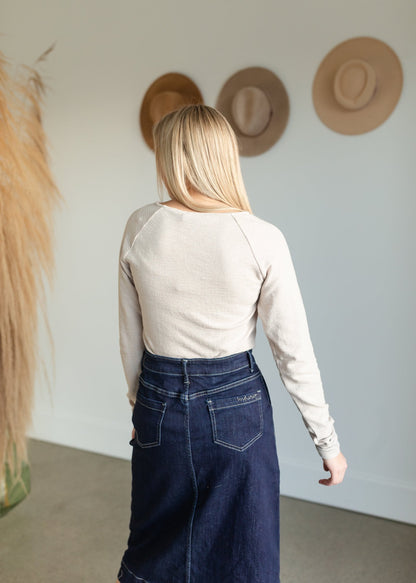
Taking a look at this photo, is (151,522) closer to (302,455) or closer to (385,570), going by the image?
(385,570)

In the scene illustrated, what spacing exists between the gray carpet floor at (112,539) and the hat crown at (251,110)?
1.62 meters

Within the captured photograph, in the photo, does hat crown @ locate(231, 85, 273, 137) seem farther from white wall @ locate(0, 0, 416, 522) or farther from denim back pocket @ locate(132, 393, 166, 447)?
denim back pocket @ locate(132, 393, 166, 447)

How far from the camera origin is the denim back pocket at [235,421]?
109 centimetres

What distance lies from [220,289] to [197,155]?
29 centimetres

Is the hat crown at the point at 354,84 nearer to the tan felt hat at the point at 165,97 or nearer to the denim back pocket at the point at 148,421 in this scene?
the tan felt hat at the point at 165,97

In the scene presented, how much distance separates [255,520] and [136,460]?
0.32 m

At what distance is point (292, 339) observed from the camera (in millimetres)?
1119

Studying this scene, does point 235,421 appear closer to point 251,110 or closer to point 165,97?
point 251,110

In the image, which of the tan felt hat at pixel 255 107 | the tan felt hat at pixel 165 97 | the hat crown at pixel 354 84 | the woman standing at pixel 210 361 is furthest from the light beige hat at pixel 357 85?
the woman standing at pixel 210 361

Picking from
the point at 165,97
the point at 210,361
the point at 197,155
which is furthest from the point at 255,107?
the point at 210,361

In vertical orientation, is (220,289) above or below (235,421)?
above

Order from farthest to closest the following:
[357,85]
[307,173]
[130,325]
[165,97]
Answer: [165,97], [307,173], [357,85], [130,325]

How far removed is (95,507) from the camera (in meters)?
2.18

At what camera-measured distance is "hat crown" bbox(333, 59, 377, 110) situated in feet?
6.10
